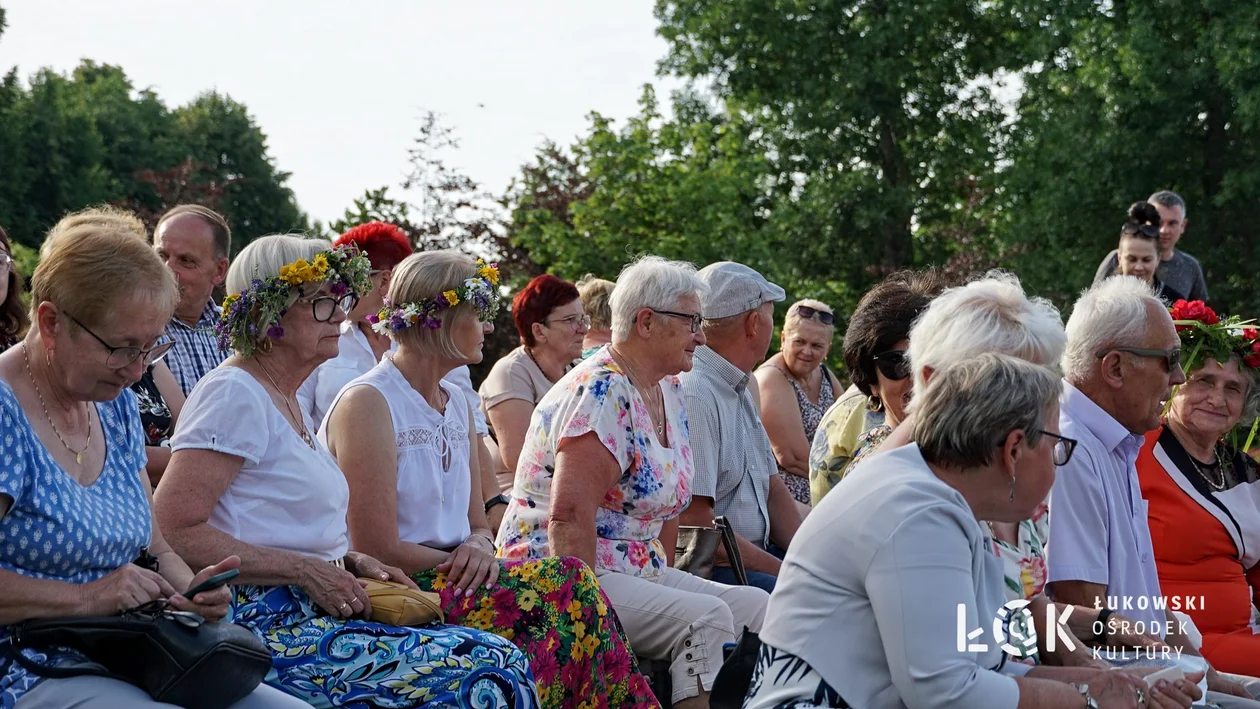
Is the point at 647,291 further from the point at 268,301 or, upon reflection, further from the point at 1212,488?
the point at 1212,488

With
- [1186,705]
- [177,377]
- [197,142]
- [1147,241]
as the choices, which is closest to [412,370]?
[177,377]

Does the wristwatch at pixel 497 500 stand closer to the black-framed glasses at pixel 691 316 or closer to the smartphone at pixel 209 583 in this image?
the black-framed glasses at pixel 691 316

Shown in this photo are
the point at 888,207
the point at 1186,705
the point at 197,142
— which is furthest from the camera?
the point at 197,142

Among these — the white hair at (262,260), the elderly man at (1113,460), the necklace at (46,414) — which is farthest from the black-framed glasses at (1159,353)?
→ the necklace at (46,414)

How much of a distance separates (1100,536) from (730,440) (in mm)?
1857

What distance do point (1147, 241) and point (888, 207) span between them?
55.2ft

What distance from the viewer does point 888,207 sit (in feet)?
83.3

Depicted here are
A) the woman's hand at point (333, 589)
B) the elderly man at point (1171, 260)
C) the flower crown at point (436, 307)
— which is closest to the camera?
the woman's hand at point (333, 589)

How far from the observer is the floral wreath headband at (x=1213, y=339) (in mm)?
5184

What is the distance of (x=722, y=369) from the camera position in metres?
5.71

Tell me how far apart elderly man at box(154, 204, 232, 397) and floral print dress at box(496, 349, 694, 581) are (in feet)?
5.07

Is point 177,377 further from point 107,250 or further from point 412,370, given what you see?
point 107,250

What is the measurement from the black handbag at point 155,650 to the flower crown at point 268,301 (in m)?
1.06

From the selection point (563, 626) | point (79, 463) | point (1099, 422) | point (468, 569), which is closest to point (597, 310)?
point (468, 569)
